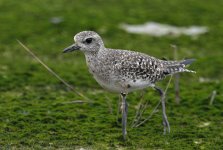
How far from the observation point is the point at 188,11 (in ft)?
49.7

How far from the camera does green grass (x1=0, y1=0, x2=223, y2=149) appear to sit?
8.02 meters

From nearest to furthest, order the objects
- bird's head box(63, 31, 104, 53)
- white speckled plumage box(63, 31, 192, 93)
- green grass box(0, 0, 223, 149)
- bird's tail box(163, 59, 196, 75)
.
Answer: white speckled plumage box(63, 31, 192, 93) < bird's head box(63, 31, 104, 53) < green grass box(0, 0, 223, 149) < bird's tail box(163, 59, 196, 75)

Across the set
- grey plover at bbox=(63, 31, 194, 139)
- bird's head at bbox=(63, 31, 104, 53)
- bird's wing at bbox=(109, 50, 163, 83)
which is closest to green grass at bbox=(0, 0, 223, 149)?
grey plover at bbox=(63, 31, 194, 139)

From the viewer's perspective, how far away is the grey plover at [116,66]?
762 centimetres

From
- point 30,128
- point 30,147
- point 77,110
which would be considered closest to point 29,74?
point 77,110

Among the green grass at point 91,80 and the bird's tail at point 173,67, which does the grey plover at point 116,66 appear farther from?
the green grass at point 91,80

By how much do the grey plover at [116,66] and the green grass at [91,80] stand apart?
0.75 metres

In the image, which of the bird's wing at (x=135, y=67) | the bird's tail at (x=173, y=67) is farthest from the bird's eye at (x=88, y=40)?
the bird's tail at (x=173, y=67)

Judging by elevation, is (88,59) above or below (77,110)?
above

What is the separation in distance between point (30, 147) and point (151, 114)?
1.85 meters

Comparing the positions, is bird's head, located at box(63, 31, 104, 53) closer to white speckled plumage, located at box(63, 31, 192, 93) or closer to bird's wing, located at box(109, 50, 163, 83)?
white speckled plumage, located at box(63, 31, 192, 93)

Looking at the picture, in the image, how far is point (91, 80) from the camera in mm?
10867

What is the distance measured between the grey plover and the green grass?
0.75 m

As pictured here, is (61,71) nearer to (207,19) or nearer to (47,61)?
(47,61)
